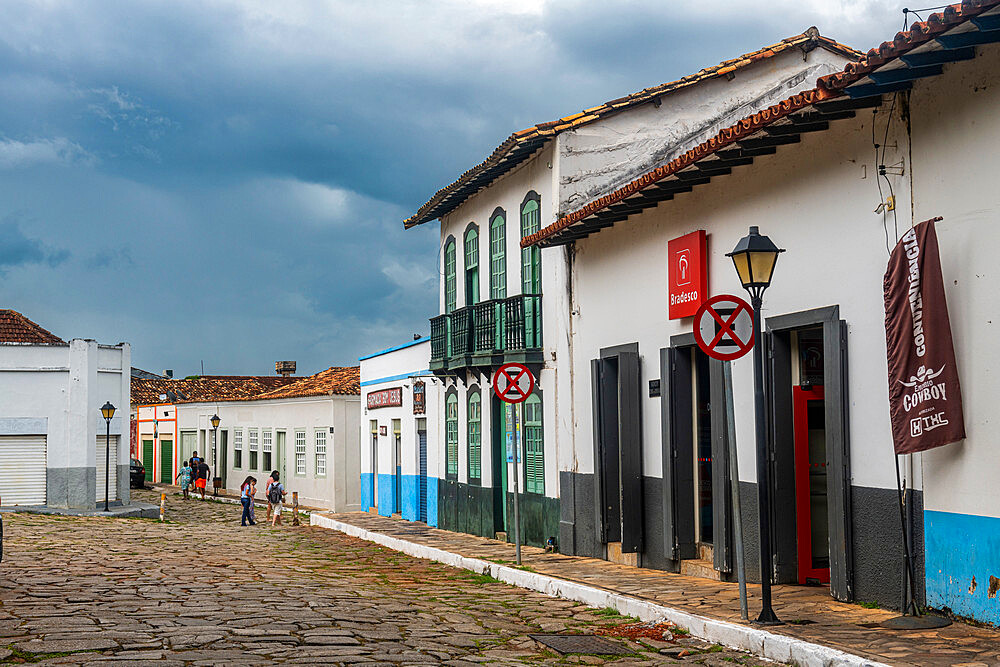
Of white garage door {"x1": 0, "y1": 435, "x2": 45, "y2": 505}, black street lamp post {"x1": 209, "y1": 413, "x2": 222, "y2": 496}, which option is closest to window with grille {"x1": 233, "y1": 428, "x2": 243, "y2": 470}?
black street lamp post {"x1": 209, "y1": 413, "x2": 222, "y2": 496}

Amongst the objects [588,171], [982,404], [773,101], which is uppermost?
[773,101]

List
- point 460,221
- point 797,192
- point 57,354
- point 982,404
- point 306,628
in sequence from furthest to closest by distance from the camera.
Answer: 1. point 57,354
2. point 460,221
3. point 797,192
4. point 306,628
5. point 982,404

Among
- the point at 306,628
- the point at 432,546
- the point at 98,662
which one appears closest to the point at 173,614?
the point at 306,628

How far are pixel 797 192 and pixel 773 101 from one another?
7.19 m

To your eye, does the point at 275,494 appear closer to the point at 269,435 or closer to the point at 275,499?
the point at 275,499

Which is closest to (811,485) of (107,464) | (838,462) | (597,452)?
(838,462)

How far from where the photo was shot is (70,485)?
30.6 m

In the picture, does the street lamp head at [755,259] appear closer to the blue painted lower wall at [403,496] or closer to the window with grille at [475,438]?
the window with grille at [475,438]

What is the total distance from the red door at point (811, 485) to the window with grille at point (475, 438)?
1021 cm

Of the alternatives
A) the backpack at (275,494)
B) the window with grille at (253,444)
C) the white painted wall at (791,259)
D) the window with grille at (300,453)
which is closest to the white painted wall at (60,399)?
the backpack at (275,494)

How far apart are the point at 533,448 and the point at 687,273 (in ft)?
20.5

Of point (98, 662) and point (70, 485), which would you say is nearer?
point (98, 662)

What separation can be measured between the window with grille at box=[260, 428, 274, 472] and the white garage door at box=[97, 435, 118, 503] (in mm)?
10091

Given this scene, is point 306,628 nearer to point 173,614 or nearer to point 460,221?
point 173,614
